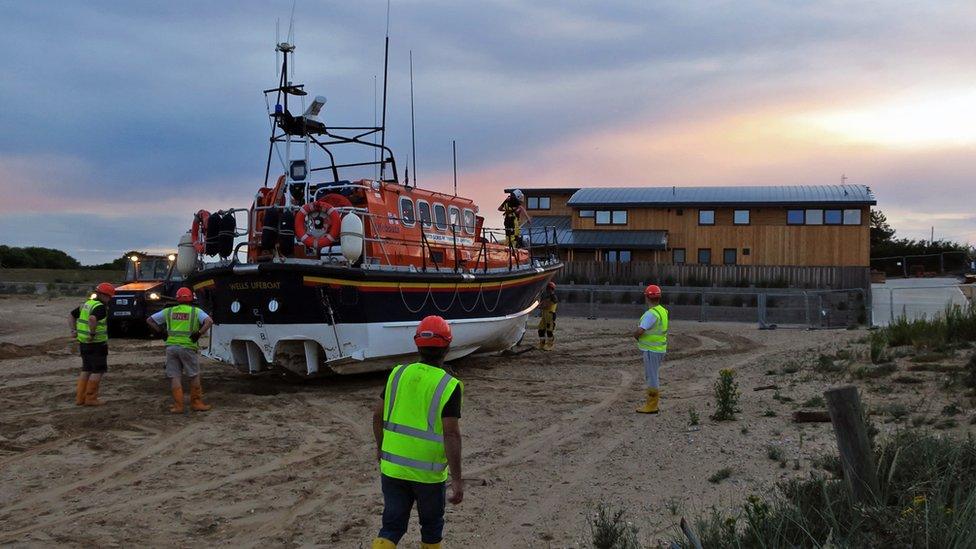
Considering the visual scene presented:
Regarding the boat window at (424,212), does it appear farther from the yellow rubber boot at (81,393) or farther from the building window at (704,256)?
the building window at (704,256)

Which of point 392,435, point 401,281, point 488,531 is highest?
point 401,281

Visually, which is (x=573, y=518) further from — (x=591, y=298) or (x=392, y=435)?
(x=591, y=298)

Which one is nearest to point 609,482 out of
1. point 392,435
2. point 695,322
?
point 392,435

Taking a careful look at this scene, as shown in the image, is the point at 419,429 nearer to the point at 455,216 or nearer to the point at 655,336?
the point at 655,336

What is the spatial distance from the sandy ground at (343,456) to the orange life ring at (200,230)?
7.82 ft

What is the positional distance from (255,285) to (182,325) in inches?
58.0

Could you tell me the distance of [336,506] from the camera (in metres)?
6.67

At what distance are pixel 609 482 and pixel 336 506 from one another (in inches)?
96.5

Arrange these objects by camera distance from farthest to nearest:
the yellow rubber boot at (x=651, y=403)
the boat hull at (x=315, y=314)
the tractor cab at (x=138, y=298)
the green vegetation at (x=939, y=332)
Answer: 1. the tractor cab at (x=138, y=298)
2. the green vegetation at (x=939, y=332)
3. the boat hull at (x=315, y=314)
4. the yellow rubber boot at (x=651, y=403)

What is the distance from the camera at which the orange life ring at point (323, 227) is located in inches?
493

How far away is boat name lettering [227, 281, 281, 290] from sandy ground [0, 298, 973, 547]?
165 cm

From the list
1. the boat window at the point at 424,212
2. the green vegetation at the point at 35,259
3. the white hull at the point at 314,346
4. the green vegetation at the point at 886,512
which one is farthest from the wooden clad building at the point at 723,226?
the green vegetation at the point at 35,259

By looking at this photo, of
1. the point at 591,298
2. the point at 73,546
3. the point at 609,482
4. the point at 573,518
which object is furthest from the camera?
the point at 591,298

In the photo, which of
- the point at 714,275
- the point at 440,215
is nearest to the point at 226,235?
the point at 440,215
